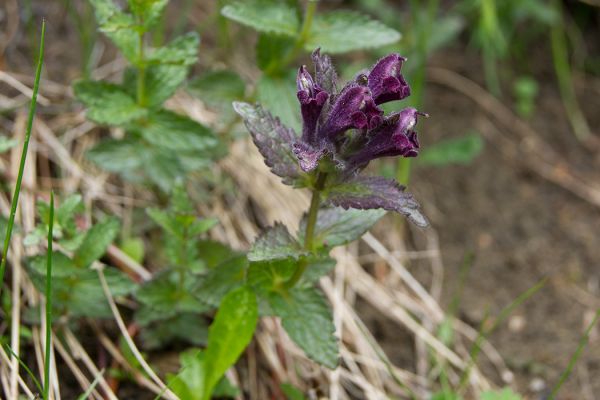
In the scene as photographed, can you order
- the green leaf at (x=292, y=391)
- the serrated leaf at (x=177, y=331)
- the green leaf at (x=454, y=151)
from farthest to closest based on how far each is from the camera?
the green leaf at (x=454, y=151)
the serrated leaf at (x=177, y=331)
the green leaf at (x=292, y=391)

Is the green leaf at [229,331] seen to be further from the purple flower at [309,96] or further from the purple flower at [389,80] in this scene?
the purple flower at [389,80]

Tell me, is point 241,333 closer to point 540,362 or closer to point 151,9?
point 151,9

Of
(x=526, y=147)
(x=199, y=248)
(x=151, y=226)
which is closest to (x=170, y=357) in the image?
(x=199, y=248)

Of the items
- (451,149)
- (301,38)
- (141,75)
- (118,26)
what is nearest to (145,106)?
(141,75)

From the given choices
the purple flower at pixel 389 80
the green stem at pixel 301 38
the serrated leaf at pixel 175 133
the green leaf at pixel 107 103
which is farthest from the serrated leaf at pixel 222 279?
the green stem at pixel 301 38

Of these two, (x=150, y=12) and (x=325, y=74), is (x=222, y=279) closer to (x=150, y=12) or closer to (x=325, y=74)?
(x=325, y=74)

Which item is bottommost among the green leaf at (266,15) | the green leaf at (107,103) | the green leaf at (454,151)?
the green leaf at (454,151)

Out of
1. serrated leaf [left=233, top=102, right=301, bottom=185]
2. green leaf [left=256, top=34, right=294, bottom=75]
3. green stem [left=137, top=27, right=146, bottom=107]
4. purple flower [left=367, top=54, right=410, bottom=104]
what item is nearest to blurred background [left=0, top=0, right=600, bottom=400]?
green leaf [left=256, top=34, right=294, bottom=75]
